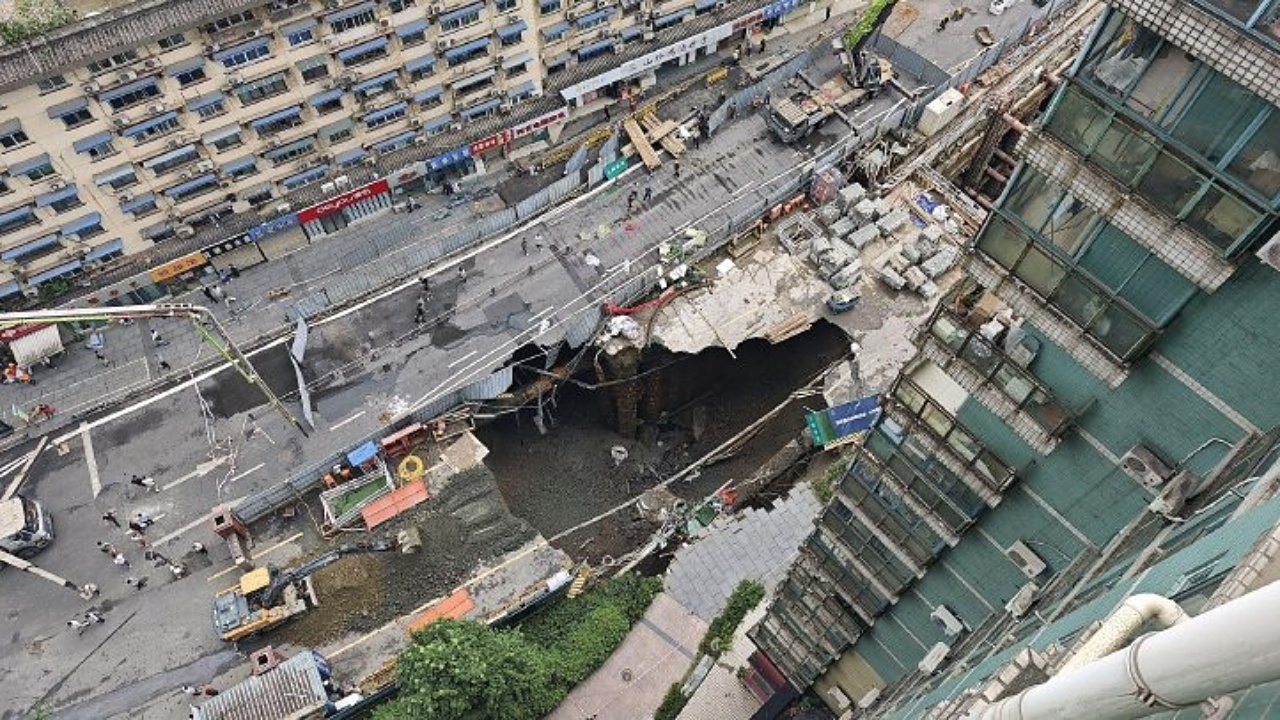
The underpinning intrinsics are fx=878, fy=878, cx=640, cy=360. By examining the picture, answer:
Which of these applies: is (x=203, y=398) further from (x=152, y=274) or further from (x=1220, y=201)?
(x=1220, y=201)

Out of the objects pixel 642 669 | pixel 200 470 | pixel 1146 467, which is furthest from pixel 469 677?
pixel 1146 467

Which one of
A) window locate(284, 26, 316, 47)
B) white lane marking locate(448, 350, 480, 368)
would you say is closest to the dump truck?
white lane marking locate(448, 350, 480, 368)

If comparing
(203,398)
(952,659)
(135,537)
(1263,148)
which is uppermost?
(203,398)

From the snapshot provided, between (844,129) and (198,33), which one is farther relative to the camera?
(844,129)

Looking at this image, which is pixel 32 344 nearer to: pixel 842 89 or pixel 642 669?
pixel 642 669

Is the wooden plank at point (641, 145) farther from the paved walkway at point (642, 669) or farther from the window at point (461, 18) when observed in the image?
the paved walkway at point (642, 669)

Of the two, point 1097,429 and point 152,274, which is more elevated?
point 152,274

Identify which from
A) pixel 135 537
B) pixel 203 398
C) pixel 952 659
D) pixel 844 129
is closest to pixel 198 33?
pixel 203 398
